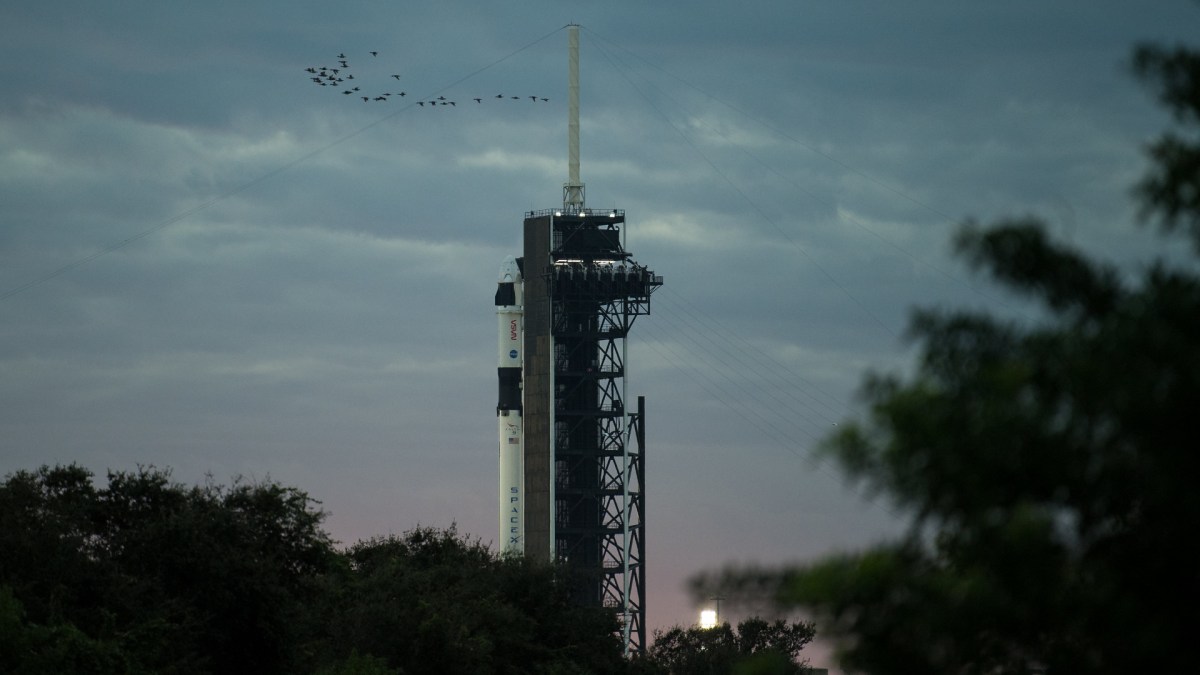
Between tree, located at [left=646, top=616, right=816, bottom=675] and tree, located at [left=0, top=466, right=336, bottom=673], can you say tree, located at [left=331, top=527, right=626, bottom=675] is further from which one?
tree, located at [left=646, top=616, right=816, bottom=675]

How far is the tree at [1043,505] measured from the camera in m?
11.4

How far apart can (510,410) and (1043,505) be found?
128780 millimetres

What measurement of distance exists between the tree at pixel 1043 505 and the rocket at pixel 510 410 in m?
125

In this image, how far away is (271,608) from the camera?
55.9m

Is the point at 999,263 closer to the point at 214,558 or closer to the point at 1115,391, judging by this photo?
the point at 1115,391

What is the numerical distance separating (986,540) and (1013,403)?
95 centimetres

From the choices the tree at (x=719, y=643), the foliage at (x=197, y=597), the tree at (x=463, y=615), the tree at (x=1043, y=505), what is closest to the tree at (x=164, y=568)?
the foliage at (x=197, y=597)

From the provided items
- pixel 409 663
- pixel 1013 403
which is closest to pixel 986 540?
pixel 1013 403

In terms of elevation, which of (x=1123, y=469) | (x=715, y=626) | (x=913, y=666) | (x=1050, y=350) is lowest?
(x=913, y=666)

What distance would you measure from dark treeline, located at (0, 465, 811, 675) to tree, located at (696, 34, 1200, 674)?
3234cm

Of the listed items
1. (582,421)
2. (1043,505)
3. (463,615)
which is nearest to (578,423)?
(582,421)

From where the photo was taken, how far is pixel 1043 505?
467 inches

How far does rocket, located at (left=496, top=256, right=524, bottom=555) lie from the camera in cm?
13812

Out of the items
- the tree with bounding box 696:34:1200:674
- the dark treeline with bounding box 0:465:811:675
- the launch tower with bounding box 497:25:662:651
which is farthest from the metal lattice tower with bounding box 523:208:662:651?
the tree with bounding box 696:34:1200:674
